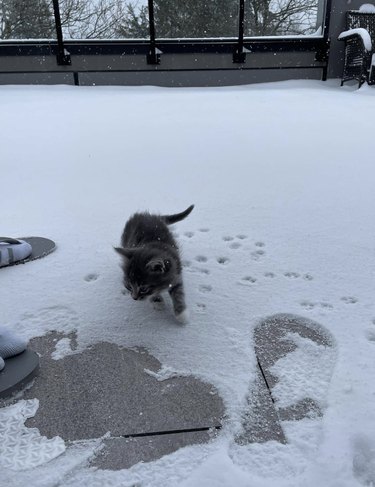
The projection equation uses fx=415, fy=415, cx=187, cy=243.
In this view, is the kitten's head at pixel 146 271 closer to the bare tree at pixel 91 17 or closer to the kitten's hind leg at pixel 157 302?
the kitten's hind leg at pixel 157 302

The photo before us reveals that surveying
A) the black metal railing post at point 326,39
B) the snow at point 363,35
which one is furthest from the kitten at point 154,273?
the black metal railing post at point 326,39

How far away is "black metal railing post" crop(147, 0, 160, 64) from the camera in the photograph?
8430 mm

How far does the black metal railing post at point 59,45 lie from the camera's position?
8.23m

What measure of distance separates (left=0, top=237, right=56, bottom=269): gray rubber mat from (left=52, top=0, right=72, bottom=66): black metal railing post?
629cm

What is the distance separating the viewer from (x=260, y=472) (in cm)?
151

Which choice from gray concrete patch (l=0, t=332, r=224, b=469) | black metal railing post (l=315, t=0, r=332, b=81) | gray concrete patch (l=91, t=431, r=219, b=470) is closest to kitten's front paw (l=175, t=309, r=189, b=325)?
gray concrete patch (l=0, t=332, r=224, b=469)

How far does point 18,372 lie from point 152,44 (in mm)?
8045

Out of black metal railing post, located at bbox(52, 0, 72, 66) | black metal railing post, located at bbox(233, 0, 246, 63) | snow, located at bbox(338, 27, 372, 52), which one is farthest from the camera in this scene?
black metal railing post, located at bbox(233, 0, 246, 63)

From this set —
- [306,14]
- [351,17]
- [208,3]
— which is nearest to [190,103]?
[208,3]

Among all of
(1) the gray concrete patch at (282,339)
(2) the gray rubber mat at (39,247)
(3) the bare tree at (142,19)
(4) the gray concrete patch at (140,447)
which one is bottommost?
(4) the gray concrete patch at (140,447)

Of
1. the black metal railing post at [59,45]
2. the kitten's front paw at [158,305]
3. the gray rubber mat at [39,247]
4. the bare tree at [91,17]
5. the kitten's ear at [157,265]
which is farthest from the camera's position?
the bare tree at [91,17]

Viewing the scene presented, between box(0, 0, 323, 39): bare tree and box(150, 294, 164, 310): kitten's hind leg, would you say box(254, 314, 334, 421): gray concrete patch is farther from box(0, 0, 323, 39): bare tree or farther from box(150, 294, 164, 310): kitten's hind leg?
box(0, 0, 323, 39): bare tree

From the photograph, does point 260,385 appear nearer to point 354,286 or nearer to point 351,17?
point 354,286

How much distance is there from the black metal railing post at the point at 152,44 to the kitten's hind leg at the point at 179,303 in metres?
7.35
